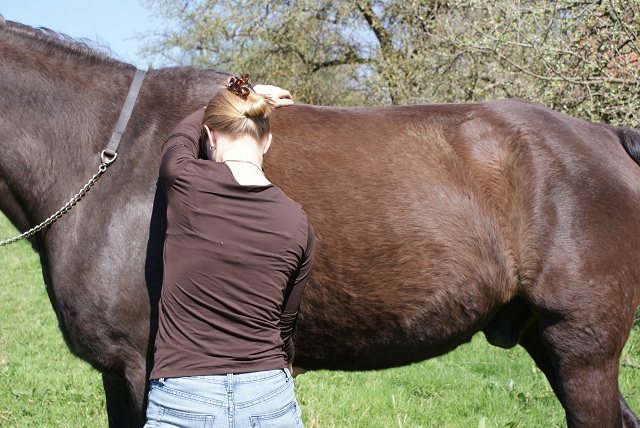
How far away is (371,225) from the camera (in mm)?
2670

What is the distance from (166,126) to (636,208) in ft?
6.29

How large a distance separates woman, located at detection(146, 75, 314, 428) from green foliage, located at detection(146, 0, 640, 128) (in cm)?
478

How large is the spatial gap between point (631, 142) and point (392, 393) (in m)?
2.29

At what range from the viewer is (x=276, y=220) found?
7.02 ft

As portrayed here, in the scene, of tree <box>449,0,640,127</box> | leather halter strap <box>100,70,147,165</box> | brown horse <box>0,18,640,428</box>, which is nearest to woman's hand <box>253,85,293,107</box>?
brown horse <box>0,18,640,428</box>

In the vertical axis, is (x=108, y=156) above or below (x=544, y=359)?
above

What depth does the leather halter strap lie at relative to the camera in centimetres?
266

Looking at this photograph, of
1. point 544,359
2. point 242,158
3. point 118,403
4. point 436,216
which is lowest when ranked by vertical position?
point 118,403

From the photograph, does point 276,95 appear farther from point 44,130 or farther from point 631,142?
point 631,142

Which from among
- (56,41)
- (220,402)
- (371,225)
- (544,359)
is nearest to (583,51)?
(544,359)

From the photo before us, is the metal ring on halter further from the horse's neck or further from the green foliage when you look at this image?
the green foliage

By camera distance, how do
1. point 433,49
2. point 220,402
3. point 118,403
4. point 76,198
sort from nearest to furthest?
point 220,402, point 76,198, point 118,403, point 433,49

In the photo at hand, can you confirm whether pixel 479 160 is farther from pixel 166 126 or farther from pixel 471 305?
pixel 166 126

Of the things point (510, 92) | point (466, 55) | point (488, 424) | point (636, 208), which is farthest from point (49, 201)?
point (466, 55)
